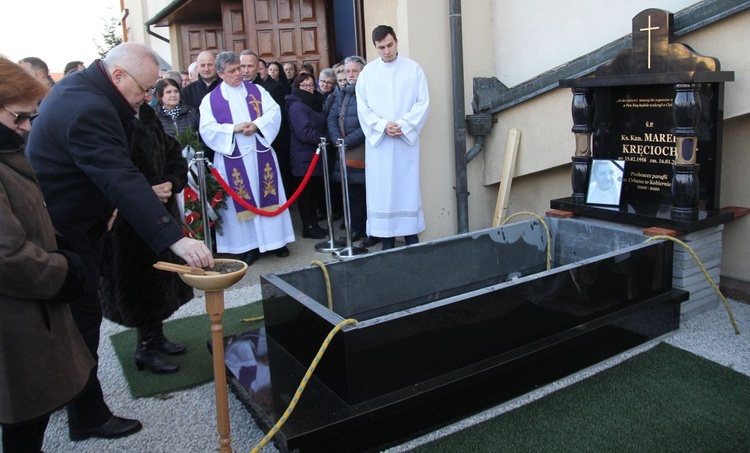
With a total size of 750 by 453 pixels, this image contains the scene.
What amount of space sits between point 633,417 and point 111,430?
8.53 ft

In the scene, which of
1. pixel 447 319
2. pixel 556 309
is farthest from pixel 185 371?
pixel 556 309

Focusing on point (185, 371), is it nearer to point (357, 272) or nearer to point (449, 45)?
point (357, 272)

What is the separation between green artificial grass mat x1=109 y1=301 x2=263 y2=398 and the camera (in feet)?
13.1

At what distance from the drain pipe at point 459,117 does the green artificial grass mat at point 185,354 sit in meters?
2.51

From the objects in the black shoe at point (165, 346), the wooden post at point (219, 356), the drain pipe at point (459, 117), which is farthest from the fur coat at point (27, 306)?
the drain pipe at point (459, 117)

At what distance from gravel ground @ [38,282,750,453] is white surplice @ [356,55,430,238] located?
291 cm

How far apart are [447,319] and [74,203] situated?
1857 mm

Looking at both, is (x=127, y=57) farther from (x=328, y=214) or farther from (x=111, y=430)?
(x=328, y=214)

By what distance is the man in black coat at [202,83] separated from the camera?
291 inches

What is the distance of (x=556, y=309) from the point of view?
146 inches

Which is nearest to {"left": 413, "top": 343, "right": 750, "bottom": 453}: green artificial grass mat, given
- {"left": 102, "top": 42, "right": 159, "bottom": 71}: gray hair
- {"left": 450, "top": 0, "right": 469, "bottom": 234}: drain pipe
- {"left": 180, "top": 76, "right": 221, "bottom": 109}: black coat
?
{"left": 102, "top": 42, "right": 159, "bottom": 71}: gray hair

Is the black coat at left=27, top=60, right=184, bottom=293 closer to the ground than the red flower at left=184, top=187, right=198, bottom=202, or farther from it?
farther from it

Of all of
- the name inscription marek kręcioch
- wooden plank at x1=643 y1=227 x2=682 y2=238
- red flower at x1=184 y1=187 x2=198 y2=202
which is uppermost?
the name inscription marek kręcioch

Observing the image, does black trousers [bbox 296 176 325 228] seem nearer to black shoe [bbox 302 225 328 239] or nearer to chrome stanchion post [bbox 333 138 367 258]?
black shoe [bbox 302 225 328 239]
